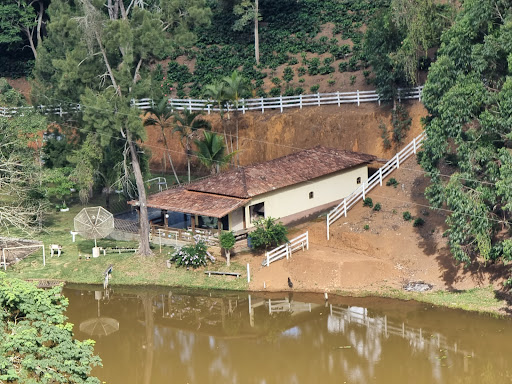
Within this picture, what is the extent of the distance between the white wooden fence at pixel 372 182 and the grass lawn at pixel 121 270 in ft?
21.0

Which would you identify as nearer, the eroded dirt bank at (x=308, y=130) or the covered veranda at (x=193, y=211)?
the covered veranda at (x=193, y=211)

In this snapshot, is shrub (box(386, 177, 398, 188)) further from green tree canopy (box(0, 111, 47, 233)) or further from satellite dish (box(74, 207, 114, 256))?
green tree canopy (box(0, 111, 47, 233))

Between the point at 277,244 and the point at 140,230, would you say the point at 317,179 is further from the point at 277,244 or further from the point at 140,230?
the point at 140,230

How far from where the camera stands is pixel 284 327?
37.8 meters

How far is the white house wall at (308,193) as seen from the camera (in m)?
46.1

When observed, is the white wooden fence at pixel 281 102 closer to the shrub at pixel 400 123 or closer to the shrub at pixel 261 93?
the shrub at pixel 400 123

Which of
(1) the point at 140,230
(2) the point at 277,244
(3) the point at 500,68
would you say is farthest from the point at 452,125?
(1) the point at 140,230

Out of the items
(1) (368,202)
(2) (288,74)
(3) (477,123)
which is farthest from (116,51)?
(2) (288,74)

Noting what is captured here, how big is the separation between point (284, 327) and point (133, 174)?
14911 millimetres

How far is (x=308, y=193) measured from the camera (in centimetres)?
4809

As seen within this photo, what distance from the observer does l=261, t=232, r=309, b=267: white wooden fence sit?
4253 centimetres

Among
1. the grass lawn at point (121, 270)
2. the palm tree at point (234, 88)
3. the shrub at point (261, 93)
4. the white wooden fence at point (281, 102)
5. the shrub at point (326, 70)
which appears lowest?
the grass lawn at point (121, 270)

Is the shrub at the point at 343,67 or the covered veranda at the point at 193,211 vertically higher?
the shrub at the point at 343,67

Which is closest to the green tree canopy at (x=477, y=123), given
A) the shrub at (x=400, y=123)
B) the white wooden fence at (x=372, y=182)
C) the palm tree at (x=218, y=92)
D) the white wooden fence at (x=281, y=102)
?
the white wooden fence at (x=372, y=182)
